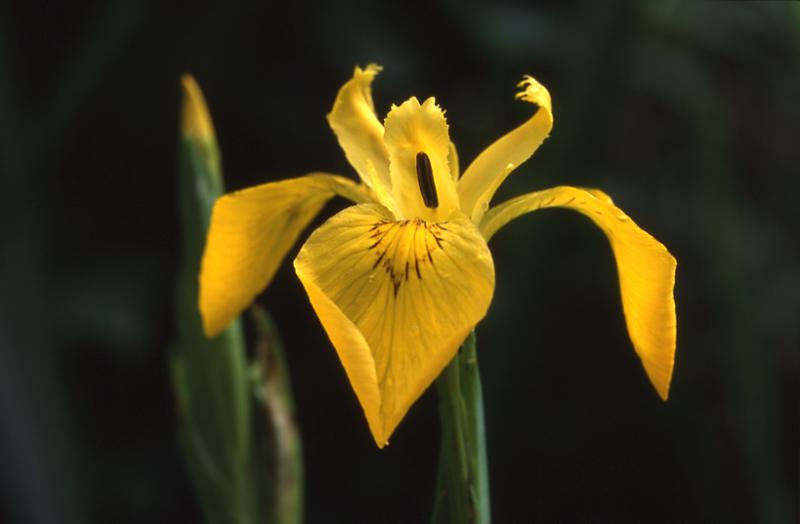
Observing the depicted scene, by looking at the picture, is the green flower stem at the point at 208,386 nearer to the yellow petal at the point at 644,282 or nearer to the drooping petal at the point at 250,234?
the drooping petal at the point at 250,234

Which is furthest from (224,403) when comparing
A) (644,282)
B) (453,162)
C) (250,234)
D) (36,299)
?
(36,299)

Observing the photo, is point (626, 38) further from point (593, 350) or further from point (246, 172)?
point (246, 172)

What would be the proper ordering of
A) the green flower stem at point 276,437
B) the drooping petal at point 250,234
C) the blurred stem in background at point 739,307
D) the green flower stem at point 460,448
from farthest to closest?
the blurred stem in background at point 739,307 → the green flower stem at point 276,437 → the drooping petal at point 250,234 → the green flower stem at point 460,448

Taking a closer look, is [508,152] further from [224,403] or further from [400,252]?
[224,403]

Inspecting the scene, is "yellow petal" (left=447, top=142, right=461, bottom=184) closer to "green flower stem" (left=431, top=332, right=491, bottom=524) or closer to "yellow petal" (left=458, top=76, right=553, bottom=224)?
"yellow petal" (left=458, top=76, right=553, bottom=224)

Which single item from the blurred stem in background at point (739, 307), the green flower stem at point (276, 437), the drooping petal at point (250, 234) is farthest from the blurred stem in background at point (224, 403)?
the blurred stem in background at point (739, 307)

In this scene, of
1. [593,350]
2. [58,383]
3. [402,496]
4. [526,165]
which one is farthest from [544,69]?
[58,383]

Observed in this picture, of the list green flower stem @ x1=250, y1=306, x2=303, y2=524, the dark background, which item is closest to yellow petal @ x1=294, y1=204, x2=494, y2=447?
green flower stem @ x1=250, y1=306, x2=303, y2=524
